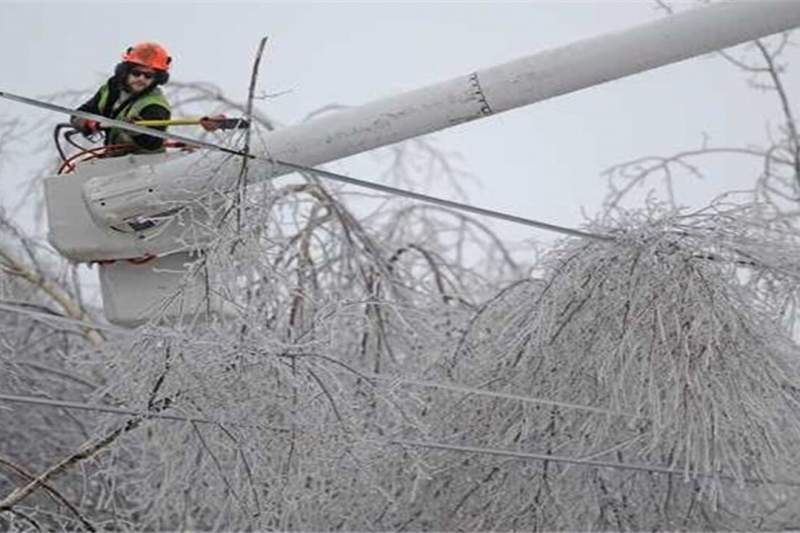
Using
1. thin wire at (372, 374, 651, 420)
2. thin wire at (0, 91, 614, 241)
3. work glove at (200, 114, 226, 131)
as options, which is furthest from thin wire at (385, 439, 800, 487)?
work glove at (200, 114, 226, 131)

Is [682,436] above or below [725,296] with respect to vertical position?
below

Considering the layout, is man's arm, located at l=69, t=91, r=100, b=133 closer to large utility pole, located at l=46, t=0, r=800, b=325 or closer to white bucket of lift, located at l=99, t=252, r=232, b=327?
large utility pole, located at l=46, t=0, r=800, b=325

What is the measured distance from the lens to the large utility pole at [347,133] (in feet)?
7.66

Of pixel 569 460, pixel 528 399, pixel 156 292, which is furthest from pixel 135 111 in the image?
pixel 569 460

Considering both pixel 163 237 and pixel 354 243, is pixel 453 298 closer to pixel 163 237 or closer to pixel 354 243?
pixel 354 243

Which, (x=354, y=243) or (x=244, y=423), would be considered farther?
(x=354, y=243)

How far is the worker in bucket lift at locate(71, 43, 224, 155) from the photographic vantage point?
2500 millimetres

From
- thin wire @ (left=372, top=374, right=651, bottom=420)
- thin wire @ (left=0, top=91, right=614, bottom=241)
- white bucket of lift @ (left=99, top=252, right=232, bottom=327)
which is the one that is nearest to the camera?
thin wire @ (left=0, top=91, right=614, bottom=241)

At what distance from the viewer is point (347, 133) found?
2.44 metres

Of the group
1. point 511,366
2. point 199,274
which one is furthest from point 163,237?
point 511,366

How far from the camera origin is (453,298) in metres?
3.96

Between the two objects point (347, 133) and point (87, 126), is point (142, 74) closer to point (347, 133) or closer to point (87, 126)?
point (87, 126)

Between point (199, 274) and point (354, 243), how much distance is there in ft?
5.29

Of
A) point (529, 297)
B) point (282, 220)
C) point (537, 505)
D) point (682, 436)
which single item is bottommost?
point (537, 505)
